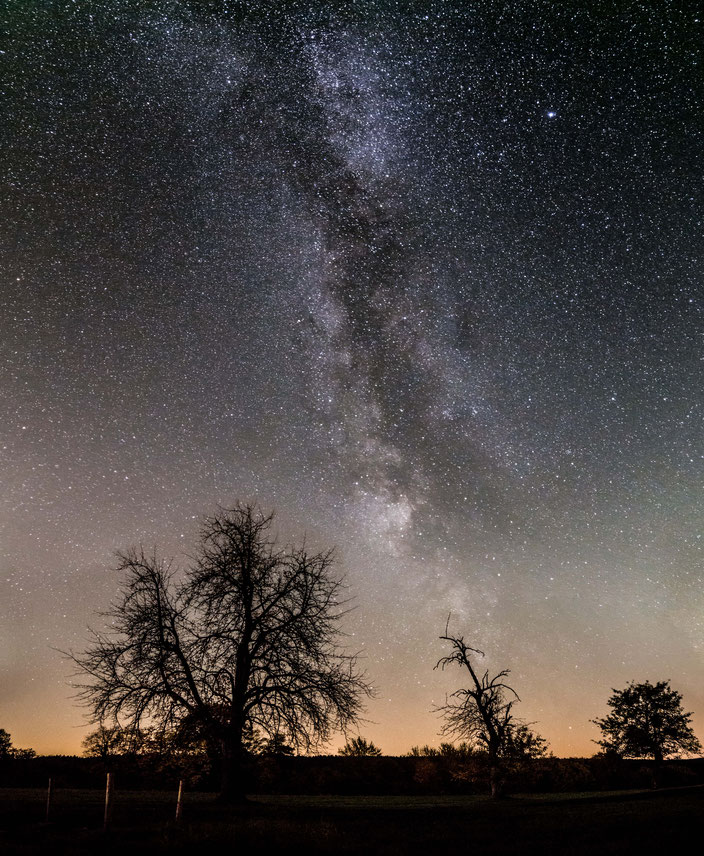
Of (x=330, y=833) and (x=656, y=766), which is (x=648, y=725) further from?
(x=330, y=833)

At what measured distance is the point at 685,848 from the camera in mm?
9367

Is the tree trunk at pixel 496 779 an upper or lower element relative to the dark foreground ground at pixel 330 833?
lower

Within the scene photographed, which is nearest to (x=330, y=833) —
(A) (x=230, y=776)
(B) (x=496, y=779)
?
(A) (x=230, y=776)

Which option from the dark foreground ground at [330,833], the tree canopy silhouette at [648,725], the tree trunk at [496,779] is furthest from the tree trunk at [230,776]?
the tree canopy silhouette at [648,725]

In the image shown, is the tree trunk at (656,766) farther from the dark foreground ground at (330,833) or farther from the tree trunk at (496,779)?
the dark foreground ground at (330,833)

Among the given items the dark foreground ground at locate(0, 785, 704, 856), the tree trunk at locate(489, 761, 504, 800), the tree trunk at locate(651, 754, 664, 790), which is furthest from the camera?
the tree trunk at locate(651, 754, 664, 790)

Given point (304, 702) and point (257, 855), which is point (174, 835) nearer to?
point (257, 855)

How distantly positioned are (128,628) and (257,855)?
9.19 meters

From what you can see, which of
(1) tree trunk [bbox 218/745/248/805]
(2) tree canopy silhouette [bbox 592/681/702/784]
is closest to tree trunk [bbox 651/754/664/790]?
(2) tree canopy silhouette [bbox 592/681/702/784]

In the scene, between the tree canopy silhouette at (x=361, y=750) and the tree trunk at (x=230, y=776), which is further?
the tree canopy silhouette at (x=361, y=750)

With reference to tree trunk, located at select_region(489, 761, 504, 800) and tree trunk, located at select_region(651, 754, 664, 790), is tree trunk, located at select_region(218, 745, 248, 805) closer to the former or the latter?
tree trunk, located at select_region(489, 761, 504, 800)

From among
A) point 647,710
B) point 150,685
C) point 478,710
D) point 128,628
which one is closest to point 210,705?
point 150,685

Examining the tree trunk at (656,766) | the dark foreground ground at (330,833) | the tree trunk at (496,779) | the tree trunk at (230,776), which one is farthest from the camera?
the tree trunk at (656,766)

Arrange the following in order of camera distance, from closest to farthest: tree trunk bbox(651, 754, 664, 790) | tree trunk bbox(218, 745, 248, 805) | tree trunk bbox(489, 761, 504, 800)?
tree trunk bbox(218, 745, 248, 805) < tree trunk bbox(489, 761, 504, 800) < tree trunk bbox(651, 754, 664, 790)
